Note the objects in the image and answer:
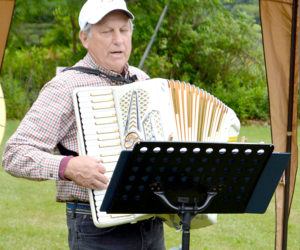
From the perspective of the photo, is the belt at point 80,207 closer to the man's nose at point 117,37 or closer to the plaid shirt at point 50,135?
the plaid shirt at point 50,135

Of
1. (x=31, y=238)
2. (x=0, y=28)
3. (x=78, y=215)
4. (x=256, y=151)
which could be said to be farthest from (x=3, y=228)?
(x=256, y=151)

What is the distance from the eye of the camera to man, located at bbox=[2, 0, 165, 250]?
7.45 feet

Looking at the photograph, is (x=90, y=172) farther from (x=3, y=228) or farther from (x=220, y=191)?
(x=3, y=228)

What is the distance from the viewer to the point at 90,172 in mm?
2209

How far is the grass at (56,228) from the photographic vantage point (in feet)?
18.1

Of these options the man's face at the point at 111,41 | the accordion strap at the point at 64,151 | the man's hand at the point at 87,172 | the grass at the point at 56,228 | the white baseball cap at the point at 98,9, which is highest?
the white baseball cap at the point at 98,9

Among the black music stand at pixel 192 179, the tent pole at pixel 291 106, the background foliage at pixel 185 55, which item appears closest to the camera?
the black music stand at pixel 192 179

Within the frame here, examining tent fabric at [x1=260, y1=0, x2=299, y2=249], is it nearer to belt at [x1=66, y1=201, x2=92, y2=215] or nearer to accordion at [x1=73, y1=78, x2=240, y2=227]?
accordion at [x1=73, y1=78, x2=240, y2=227]

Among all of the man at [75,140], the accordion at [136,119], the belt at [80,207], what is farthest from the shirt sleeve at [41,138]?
the belt at [80,207]

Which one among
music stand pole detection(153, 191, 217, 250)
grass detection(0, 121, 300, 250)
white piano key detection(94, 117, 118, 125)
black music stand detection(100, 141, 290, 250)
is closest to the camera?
black music stand detection(100, 141, 290, 250)

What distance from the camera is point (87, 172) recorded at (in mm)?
2211

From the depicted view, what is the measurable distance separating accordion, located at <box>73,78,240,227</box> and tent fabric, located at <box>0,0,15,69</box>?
1057mm

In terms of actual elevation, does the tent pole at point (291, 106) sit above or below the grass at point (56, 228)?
above

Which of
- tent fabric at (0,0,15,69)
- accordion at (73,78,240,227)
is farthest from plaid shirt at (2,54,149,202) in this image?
tent fabric at (0,0,15,69)
